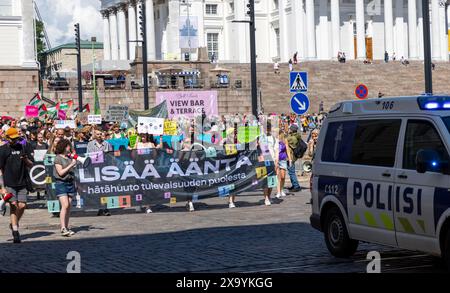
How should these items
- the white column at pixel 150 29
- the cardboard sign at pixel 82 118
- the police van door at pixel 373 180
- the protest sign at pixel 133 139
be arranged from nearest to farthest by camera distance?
the police van door at pixel 373 180 < the protest sign at pixel 133 139 < the cardboard sign at pixel 82 118 < the white column at pixel 150 29

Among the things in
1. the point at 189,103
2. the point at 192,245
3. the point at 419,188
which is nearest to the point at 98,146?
the point at 192,245

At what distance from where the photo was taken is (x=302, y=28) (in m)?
86.3

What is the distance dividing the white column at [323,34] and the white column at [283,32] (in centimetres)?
303

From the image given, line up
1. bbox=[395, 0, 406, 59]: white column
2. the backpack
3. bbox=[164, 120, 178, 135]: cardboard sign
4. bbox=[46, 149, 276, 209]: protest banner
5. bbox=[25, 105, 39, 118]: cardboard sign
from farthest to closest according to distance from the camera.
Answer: bbox=[395, 0, 406, 59]: white column
bbox=[25, 105, 39, 118]: cardboard sign
bbox=[164, 120, 178, 135]: cardboard sign
the backpack
bbox=[46, 149, 276, 209]: protest banner

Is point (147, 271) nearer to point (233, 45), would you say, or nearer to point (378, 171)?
point (378, 171)

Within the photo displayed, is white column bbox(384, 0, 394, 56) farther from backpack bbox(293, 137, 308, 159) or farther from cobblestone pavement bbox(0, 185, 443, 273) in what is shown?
cobblestone pavement bbox(0, 185, 443, 273)

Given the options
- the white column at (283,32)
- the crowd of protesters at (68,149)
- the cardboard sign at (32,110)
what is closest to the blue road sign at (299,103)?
the crowd of protesters at (68,149)

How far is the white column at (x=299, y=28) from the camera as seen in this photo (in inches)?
3369

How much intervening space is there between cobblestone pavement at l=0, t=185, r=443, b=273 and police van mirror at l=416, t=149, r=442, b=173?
1.34m

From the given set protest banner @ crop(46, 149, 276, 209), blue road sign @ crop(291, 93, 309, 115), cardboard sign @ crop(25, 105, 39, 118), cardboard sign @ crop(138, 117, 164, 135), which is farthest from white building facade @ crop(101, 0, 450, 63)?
protest banner @ crop(46, 149, 276, 209)

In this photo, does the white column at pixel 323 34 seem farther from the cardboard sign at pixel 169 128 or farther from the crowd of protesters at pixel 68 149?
the cardboard sign at pixel 169 128

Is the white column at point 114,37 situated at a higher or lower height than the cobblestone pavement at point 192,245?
higher

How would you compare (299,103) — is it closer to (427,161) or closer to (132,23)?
(427,161)

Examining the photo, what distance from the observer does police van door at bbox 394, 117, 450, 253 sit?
986cm
